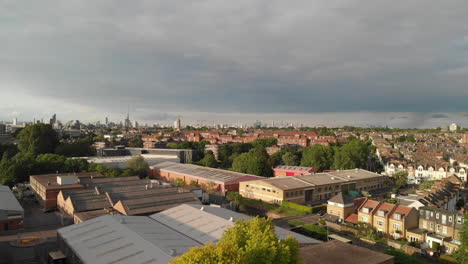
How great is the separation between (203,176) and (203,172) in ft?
6.02

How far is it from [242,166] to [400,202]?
1996cm

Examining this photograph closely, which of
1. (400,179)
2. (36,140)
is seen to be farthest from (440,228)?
(36,140)

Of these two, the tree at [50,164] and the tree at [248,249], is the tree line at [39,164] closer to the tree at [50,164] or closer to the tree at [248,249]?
the tree at [50,164]

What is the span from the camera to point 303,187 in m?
29.7

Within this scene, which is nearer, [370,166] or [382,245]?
[382,245]

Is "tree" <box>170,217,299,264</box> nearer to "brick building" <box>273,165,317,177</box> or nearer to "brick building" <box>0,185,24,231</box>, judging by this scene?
"brick building" <box>0,185,24,231</box>

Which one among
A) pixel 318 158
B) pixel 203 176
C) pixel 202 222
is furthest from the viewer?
pixel 318 158

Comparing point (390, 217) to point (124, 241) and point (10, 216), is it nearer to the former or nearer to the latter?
point (124, 241)

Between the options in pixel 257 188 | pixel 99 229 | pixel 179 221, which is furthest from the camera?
pixel 257 188

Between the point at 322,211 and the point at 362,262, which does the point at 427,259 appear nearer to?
the point at 362,262

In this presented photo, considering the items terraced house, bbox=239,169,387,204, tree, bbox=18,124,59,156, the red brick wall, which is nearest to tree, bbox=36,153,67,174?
tree, bbox=18,124,59,156

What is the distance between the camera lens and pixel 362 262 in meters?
12.8

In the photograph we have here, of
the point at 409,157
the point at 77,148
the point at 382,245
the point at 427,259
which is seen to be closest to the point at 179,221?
the point at 382,245

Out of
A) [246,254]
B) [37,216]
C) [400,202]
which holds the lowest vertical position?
[37,216]
